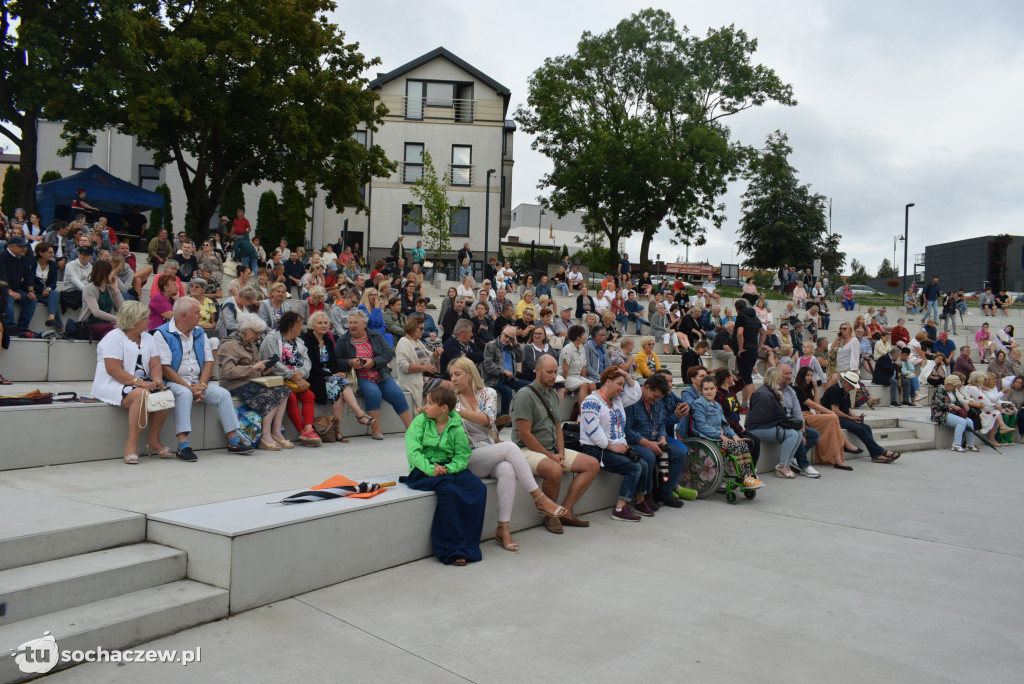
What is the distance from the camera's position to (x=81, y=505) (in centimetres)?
542

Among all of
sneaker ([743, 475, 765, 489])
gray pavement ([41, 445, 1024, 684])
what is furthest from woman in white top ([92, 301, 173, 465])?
sneaker ([743, 475, 765, 489])

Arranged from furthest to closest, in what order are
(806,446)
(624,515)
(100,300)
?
(806,446)
(100,300)
(624,515)

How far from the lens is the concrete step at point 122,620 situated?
3.94 meters

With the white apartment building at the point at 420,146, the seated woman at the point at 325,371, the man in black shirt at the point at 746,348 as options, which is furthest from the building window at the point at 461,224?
the seated woman at the point at 325,371

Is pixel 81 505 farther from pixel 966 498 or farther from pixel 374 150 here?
pixel 374 150

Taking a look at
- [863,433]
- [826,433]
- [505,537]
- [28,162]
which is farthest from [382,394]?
[28,162]

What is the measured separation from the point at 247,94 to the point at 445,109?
51.9 ft

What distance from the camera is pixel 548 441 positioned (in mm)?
7621

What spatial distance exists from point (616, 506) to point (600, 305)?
13.4 m

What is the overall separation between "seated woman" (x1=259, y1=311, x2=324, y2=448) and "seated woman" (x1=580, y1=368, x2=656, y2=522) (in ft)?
10.3

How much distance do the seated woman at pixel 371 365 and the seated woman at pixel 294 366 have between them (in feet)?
1.90

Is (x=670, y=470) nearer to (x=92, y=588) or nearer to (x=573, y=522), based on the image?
(x=573, y=522)

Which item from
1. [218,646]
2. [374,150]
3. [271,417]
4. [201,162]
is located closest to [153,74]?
[201,162]

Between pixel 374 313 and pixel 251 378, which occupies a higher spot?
pixel 374 313
